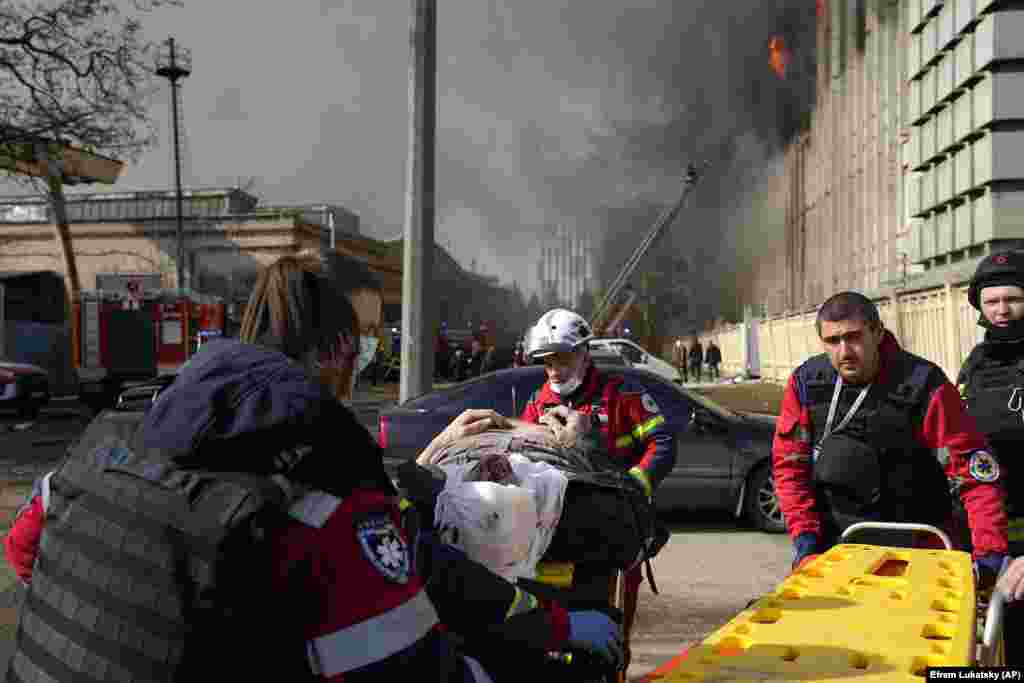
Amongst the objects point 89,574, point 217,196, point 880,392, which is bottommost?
point 89,574

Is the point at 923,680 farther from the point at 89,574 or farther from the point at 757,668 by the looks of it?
the point at 89,574

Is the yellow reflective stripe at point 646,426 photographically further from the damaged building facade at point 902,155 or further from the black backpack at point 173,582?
the damaged building facade at point 902,155

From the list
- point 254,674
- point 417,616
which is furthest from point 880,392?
point 254,674

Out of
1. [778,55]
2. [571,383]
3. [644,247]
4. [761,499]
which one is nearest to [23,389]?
[761,499]

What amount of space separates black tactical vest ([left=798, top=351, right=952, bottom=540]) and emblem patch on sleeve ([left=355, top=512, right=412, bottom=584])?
80.3 inches

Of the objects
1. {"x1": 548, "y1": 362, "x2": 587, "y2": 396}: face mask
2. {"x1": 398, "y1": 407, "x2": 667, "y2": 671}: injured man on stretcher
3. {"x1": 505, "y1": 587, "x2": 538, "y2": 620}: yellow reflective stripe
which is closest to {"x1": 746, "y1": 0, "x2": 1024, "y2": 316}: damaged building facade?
{"x1": 548, "y1": 362, "x2": 587, "y2": 396}: face mask

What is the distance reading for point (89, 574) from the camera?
137 cm

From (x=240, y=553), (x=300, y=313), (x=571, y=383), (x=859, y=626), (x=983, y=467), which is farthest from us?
(x=571, y=383)

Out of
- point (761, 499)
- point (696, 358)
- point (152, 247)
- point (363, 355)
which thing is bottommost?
point (761, 499)

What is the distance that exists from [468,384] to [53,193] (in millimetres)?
16357

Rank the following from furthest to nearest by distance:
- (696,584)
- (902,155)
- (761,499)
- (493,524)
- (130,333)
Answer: (902,155) → (130,333) → (761,499) → (696,584) → (493,524)

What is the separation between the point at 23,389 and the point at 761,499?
14.6m

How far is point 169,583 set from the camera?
128 cm

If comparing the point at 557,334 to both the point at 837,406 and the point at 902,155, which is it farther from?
the point at 902,155
